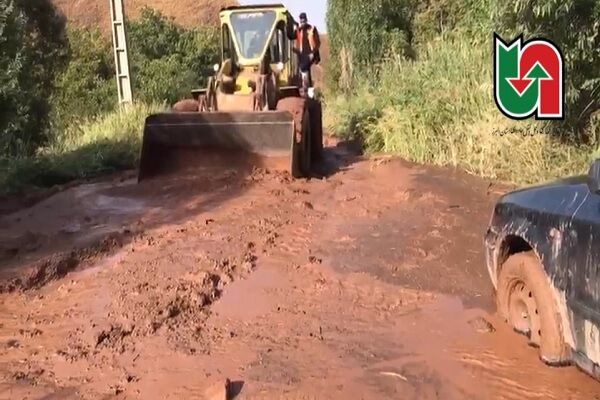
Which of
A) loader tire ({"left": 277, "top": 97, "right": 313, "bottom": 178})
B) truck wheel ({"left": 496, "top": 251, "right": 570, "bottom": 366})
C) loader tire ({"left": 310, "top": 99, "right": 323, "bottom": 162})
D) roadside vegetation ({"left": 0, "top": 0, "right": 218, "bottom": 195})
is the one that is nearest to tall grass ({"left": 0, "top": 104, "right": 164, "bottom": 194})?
roadside vegetation ({"left": 0, "top": 0, "right": 218, "bottom": 195})

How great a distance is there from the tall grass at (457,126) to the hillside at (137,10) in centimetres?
5627

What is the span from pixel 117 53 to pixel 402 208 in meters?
13.8

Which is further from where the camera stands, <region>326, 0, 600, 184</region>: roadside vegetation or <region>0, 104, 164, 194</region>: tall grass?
<region>0, 104, 164, 194</region>: tall grass

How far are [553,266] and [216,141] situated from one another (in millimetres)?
7730

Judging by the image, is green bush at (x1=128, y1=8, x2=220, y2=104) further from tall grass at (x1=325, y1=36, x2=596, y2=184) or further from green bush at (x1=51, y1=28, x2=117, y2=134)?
tall grass at (x1=325, y1=36, x2=596, y2=184)

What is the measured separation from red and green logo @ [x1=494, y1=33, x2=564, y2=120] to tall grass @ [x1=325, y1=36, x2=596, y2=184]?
24cm

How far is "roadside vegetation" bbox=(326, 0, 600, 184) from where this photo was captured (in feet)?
28.0

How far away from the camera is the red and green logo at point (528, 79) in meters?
8.87

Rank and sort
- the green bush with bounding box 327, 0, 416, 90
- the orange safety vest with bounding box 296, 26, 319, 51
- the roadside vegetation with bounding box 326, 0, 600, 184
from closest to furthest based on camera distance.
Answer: the roadside vegetation with bounding box 326, 0, 600, 184 → the orange safety vest with bounding box 296, 26, 319, 51 → the green bush with bounding box 327, 0, 416, 90

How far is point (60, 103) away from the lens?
30.9 m

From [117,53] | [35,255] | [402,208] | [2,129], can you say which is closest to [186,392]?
[35,255]

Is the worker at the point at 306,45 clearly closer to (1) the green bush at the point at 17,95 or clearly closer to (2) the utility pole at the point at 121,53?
(1) the green bush at the point at 17,95

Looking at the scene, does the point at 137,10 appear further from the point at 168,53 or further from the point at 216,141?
the point at 216,141

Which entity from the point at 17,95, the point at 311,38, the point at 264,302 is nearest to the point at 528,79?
the point at 264,302
